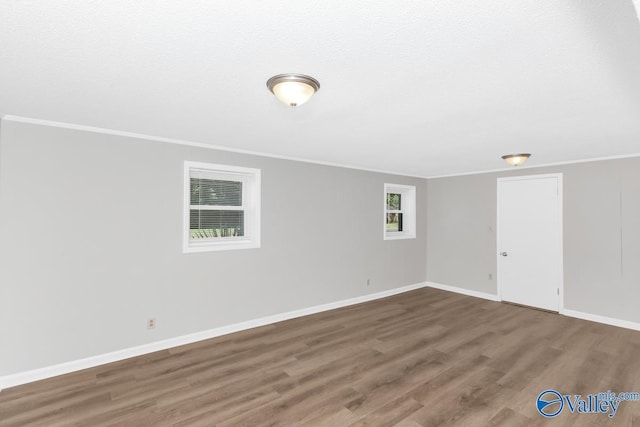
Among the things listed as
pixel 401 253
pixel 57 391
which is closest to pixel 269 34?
pixel 57 391

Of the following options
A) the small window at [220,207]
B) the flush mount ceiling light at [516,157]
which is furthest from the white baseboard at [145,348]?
the flush mount ceiling light at [516,157]

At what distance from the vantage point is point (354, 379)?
9.32 ft

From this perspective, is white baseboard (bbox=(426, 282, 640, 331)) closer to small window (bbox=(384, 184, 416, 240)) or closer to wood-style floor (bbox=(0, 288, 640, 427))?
wood-style floor (bbox=(0, 288, 640, 427))

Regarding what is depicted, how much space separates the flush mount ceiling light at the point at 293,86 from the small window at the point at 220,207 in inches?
86.7

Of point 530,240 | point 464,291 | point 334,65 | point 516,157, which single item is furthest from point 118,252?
point 530,240

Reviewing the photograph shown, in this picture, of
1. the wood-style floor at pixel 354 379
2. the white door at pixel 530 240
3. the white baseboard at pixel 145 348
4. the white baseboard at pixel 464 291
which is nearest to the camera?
the wood-style floor at pixel 354 379

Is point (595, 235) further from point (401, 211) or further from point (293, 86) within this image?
point (293, 86)

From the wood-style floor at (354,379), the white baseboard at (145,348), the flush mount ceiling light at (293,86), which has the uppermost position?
the flush mount ceiling light at (293,86)

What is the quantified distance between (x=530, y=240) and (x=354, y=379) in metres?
4.11

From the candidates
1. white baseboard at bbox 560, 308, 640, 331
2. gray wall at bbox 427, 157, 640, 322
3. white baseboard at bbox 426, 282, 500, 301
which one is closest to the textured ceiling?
gray wall at bbox 427, 157, 640, 322

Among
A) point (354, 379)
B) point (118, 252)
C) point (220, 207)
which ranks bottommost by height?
point (354, 379)

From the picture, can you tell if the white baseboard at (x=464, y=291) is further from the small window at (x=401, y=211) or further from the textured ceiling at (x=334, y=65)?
the textured ceiling at (x=334, y=65)

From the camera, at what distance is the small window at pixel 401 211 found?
20.6 feet

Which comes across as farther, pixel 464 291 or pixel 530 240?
pixel 464 291
